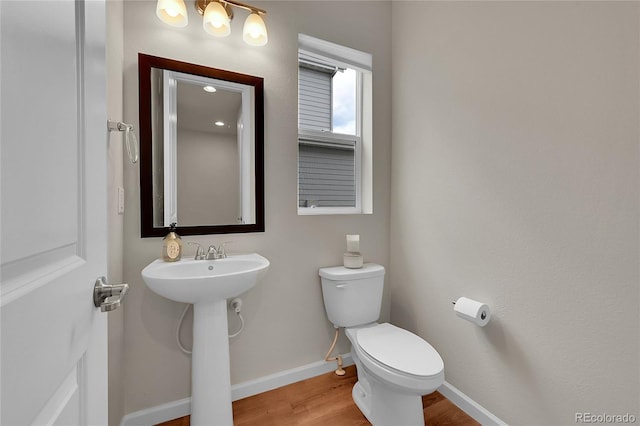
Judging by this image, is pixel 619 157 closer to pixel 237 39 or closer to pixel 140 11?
pixel 237 39

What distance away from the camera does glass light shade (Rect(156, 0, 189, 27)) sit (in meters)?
1.32

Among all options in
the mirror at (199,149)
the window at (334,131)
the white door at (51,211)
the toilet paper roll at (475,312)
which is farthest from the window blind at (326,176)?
the white door at (51,211)

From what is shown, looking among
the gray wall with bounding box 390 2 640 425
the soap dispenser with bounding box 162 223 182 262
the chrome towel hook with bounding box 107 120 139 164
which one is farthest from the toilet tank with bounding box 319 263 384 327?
the chrome towel hook with bounding box 107 120 139 164

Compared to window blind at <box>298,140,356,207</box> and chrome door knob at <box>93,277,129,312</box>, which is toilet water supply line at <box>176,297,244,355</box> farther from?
chrome door knob at <box>93,277,129,312</box>

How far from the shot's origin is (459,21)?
5.06ft

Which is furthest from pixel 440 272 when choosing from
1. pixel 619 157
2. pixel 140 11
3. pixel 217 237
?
pixel 140 11

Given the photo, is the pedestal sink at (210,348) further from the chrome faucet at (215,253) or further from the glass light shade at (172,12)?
the glass light shade at (172,12)

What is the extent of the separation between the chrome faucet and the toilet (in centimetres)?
62

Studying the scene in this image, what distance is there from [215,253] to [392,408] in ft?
3.71

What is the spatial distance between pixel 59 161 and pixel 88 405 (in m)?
0.45

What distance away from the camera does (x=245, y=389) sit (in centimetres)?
160

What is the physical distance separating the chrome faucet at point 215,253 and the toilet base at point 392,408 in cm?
98

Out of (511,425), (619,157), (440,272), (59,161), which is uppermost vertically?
(619,157)

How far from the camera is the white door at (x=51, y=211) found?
315 millimetres
